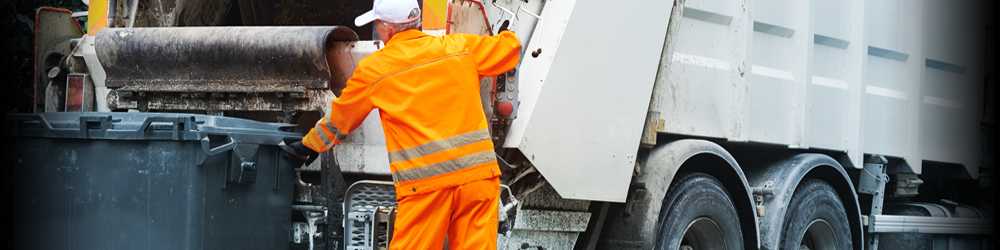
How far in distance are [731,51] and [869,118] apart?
1.58 m

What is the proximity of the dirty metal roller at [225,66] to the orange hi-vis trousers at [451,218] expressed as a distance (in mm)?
708

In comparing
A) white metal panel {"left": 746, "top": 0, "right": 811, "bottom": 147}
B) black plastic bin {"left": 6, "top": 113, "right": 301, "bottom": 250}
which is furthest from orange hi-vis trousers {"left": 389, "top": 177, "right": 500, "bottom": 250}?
white metal panel {"left": 746, "top": 0, "right": 811, "bottom": 147}

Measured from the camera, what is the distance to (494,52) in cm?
438

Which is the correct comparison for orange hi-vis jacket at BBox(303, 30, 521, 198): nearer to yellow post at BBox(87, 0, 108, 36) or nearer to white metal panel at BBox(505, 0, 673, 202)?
white metal panel at BBox(505, 0, 673, 202)

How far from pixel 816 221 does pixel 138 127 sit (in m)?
3.67

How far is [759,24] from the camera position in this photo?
6.13m

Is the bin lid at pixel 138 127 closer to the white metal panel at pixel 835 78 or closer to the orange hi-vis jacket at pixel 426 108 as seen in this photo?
the orange hi-vis jacket at pixel 426 108

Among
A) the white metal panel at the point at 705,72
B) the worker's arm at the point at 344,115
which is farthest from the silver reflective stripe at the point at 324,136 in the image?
the white metal panel at the point at 705,72

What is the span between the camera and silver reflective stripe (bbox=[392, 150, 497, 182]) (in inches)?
165

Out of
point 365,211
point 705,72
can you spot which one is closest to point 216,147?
point 365,211

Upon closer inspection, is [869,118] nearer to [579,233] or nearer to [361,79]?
[579,233]

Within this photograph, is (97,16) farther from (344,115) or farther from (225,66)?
(344,115)

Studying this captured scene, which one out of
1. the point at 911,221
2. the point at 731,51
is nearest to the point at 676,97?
the point at 731,51

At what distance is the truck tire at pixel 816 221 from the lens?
6.52 meters
